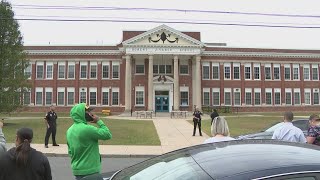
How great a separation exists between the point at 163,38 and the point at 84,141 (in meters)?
49.6

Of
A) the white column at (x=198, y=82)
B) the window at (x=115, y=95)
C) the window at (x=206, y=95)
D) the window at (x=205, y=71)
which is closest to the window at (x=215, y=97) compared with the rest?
the window at (x=206, y=95)

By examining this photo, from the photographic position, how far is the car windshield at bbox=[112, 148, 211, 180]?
300 centimetres

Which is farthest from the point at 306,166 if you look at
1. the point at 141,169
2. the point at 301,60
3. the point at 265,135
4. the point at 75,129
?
the point at 301,60

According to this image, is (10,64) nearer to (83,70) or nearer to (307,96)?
(83,70)

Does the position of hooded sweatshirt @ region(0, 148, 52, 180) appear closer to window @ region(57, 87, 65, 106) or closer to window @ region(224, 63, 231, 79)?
window @ region(57, 87, 65, 106)

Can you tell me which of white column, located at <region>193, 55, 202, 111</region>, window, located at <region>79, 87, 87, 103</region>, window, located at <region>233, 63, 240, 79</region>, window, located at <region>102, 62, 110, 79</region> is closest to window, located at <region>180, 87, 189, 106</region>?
white column, located at <region>193, 55, 202, 111</region>

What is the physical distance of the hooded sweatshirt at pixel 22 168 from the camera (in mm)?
4402

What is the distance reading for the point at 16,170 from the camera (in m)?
4.41

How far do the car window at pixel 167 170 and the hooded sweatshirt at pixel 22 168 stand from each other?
1.10 meters

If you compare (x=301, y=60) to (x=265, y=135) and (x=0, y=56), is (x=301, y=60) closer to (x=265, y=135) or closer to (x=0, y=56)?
(x=0, y=56)

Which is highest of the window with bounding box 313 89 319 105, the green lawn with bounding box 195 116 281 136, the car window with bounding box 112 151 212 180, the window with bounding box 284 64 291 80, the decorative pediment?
the decorative pediment

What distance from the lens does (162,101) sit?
185 ft

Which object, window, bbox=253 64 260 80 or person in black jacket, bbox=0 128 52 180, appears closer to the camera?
person in black jacket, bbox=0 128 52 180

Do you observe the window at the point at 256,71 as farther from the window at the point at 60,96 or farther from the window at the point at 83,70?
the window at the point at 60,96
